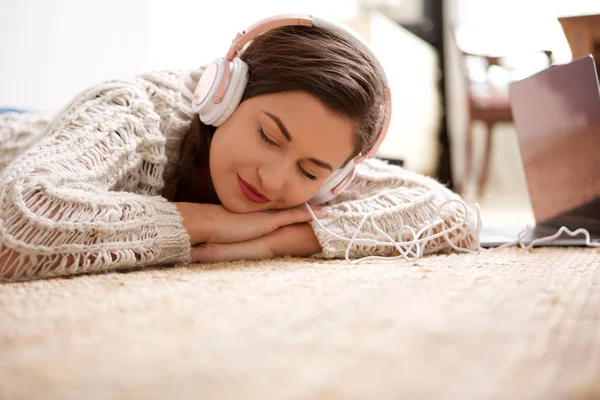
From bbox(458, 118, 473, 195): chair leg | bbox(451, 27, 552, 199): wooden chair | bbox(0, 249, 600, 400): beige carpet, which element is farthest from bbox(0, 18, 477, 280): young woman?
bbox(458, 118, 473, 195): chair leg

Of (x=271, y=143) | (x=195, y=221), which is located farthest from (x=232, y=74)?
(x=195, y=221)

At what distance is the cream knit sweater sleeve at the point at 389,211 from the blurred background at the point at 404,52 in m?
0.93

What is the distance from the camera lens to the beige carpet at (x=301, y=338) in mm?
298

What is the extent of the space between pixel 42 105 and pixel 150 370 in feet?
6.07

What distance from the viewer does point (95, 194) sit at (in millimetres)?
745

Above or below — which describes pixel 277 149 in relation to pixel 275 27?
below

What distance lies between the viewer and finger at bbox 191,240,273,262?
0.85 metres

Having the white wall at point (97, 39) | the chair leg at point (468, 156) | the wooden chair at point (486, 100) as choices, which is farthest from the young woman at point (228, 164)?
the chair leg at point (468, 156)

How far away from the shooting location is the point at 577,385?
0.98ft

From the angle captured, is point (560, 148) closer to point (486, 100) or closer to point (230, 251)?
point (230, 251)

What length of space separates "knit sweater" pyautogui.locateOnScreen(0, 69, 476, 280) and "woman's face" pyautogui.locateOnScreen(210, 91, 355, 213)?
0.10 m

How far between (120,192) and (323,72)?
35 centimetres

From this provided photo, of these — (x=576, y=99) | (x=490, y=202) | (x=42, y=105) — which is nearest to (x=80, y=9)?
(x=42, y=105)

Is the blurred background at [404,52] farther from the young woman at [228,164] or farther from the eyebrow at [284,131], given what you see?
the eyebrow at [284,131]
